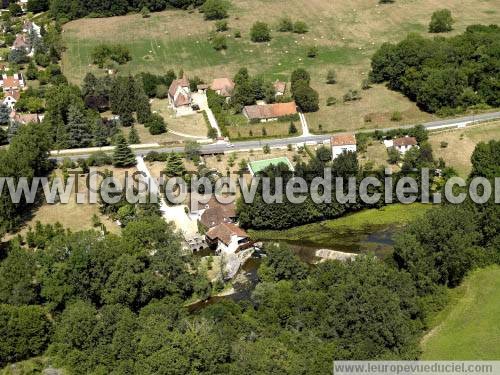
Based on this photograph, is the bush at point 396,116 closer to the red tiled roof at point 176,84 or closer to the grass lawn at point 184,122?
the grass lawn at point 184,122

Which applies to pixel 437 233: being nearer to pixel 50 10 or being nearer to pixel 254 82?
pixel 254 82

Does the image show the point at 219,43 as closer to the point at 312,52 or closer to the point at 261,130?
the point at 312,52

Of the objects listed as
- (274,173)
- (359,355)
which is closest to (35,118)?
(274,173)

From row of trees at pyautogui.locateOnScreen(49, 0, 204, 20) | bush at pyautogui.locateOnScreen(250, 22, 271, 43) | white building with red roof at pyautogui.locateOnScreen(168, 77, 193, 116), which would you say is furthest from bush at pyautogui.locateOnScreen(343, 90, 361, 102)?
row of trees at pyautogui.locateOnScreen(49, 0, 204, 20)

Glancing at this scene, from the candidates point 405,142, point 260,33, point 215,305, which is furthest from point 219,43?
point 215,305

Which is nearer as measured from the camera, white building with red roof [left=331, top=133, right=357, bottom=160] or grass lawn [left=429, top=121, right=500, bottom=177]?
grass lawn [left=429, top=121, right=500, bottom=177]

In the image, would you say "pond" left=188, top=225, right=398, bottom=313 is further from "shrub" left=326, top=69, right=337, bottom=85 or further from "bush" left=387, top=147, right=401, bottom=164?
"shrub" left=326, top=69, right=337, bottom=85

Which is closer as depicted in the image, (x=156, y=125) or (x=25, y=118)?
(x=156, y=125)
